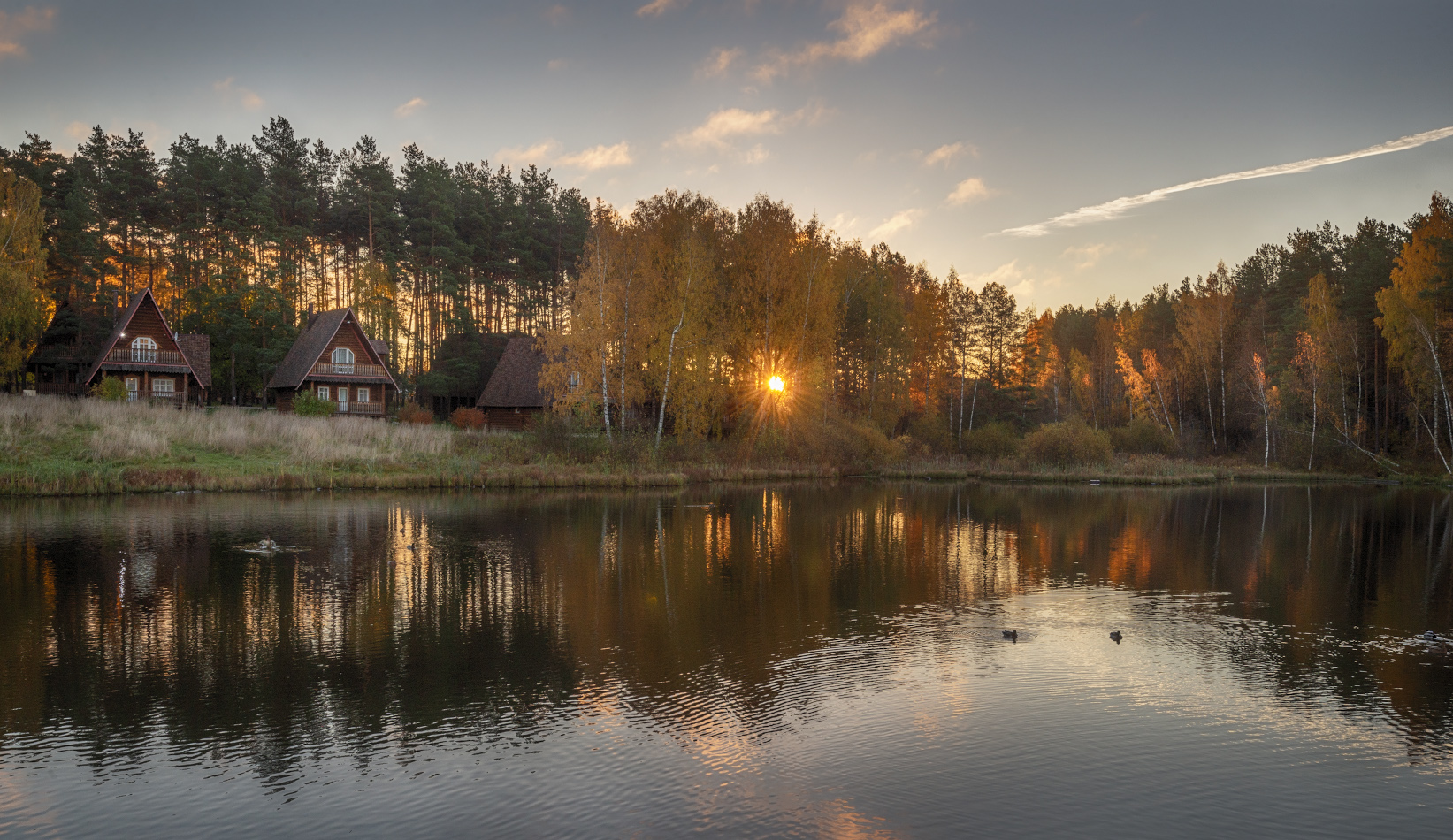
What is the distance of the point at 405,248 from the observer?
62.1m

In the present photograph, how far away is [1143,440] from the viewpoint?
55875 millimetres

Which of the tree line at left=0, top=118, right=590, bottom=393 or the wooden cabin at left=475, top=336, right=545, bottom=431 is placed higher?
the tree line at left=0, top=118, right=590, bottom=393

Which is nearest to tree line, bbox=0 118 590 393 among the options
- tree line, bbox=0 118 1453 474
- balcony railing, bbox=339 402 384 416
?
tree line, bbox=0 118 1453 474

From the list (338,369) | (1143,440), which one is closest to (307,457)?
(338,369)

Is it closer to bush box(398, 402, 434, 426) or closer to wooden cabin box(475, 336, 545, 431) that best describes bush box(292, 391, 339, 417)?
bush box(398, 402, 434, 426)

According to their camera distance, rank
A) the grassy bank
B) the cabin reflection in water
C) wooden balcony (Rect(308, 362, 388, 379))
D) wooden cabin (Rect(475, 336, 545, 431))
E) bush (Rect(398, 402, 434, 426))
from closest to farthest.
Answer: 1. the cabin reflection in water
2. the grassy bank
3. bush (Rect(398, 402, 434, 426))
4. wooden balcony (Rect(308, 362, 388, 379))
5. wooden cabin (Rect(475, 336, 545, 431))

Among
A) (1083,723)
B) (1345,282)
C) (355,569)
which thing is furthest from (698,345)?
(1345,282)

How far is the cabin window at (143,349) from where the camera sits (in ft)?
168

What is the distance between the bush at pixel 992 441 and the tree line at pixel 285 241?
27.1 metres

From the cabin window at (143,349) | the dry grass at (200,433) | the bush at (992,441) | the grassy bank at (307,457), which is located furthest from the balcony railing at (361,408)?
the bush at (992,441)

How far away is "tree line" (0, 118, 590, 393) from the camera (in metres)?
56.1

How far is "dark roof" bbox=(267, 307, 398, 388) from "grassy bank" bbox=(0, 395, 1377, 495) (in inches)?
334

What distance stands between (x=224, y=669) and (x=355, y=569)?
21.5 feet

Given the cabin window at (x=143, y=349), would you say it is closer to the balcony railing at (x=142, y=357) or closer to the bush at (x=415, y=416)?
the balcony railing at (x=142, y=357)
